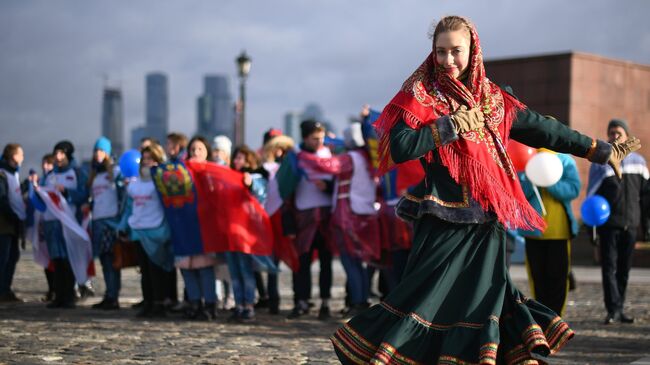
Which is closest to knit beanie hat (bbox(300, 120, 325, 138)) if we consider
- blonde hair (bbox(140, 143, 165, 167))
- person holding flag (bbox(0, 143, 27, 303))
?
blonde hair (bbox(140, 143, 165, 167))

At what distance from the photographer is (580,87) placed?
2394cm

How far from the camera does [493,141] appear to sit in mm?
5219

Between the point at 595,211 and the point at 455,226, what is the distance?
18.6 ft

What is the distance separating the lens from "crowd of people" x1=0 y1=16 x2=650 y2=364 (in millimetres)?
5000

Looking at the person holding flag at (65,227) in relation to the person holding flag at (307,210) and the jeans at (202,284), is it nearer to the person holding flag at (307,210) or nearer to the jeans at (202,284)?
the jeans at (202,284)

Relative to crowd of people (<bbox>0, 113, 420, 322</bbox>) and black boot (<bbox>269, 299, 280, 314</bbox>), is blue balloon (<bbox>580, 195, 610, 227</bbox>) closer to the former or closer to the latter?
crowd of people (<bbox>0, 113, 420, 322</bbox>)

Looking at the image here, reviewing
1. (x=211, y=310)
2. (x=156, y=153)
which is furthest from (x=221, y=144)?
(x=211, y=310)

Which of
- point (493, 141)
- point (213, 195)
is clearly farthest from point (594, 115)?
point (493, 141)

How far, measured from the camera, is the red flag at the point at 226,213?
10.7 meters

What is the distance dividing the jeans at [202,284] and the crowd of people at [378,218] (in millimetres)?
14

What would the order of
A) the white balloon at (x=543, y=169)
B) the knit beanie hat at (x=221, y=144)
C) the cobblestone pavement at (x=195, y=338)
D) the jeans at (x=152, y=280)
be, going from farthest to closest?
1. the knit beanie hat at (x=221, y=144)
2. the jeans at (x=152, y=280)
3. the white balloon at (x=543, y=169)
4. the cobblestone pavement at (x=195, y=338)

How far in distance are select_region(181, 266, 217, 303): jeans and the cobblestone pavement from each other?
0.27m

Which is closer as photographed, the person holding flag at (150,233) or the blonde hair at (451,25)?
the blonde hair at (451,25)

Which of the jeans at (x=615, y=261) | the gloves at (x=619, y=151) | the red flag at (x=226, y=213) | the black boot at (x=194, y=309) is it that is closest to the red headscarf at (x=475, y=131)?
the gloves at (x=619, y=151)
